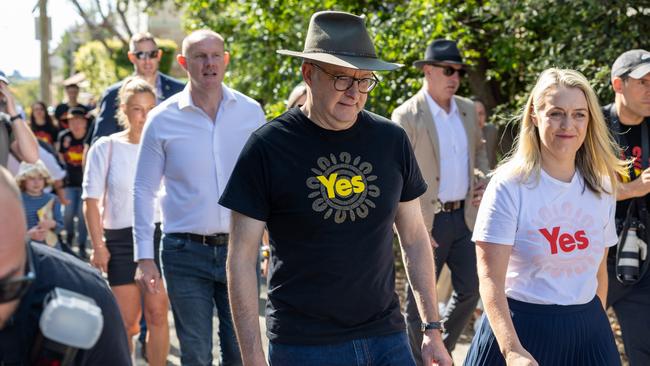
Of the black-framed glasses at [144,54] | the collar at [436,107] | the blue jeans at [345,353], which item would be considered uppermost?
the collar at [436,107]

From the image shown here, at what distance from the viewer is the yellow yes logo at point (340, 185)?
12.0 feet

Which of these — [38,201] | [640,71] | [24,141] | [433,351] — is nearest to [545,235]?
[433,351]

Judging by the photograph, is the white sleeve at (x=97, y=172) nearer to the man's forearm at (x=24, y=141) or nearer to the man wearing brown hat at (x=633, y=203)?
the man's forearm at (x=24, y=141)

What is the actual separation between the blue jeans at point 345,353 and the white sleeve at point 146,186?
1.75 m

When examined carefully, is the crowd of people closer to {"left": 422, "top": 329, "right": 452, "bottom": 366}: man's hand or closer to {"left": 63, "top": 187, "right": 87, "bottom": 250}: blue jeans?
{"left": 422, "top": 329, "right": 452, "bottom": 366}: man's hand

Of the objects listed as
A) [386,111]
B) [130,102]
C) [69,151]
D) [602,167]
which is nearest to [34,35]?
[69,151]

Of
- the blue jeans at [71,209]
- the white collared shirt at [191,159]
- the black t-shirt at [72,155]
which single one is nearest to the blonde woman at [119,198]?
the white collared shirt at [191,159]

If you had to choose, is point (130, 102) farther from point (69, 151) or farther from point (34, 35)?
point (34, 35)

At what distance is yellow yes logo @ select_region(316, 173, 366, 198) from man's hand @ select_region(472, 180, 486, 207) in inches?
113

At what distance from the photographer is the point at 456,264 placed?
650cm

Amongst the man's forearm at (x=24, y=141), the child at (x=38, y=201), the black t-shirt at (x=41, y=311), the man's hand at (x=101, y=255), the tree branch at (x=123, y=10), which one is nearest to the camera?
the black t-shirt at (x=41, y=311)

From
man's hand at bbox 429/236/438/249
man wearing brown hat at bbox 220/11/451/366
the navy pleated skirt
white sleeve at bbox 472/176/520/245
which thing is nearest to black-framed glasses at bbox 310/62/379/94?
man wearing brown hat at bbox 220/11/451/366

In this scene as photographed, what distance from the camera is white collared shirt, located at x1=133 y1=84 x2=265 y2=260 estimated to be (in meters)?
5.18

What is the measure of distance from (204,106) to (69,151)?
8.10 meters
